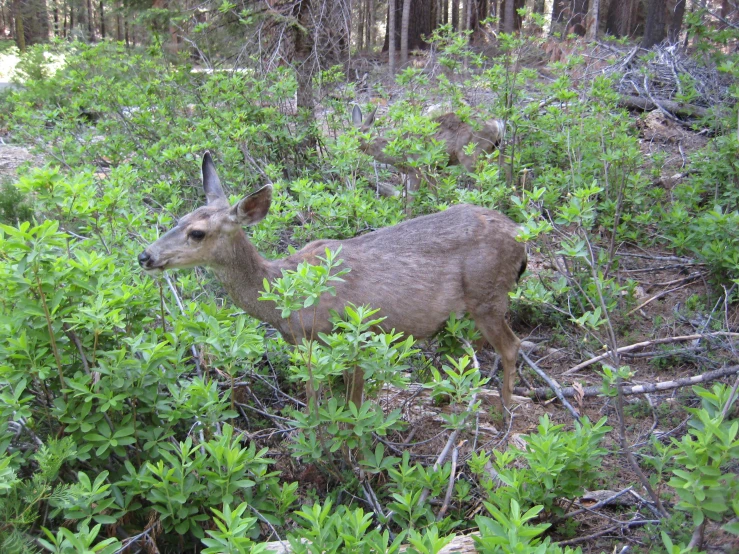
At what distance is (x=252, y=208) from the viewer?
4949 mm

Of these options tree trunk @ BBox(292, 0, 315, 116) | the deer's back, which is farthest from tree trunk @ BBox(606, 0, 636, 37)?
the deer's back

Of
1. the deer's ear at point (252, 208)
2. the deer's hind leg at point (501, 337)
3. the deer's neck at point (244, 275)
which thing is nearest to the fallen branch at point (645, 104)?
the deer's hind leg at point (501, 337)

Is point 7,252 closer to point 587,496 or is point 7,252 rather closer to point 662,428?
point 587,496

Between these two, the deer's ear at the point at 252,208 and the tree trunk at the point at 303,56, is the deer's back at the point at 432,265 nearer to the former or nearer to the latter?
the deer's ear at the point at 252,208

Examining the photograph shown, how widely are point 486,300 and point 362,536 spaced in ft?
9.31

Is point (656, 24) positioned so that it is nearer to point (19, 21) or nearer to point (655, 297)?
point (655, 297)

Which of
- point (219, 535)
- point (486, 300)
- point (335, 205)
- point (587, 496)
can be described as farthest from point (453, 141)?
point (219, 535)

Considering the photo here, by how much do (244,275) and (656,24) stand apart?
44.4ft

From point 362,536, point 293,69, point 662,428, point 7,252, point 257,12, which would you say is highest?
point 257,12

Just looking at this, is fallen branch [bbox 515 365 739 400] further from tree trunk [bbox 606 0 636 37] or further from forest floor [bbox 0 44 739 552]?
tree trunk [bbox 606 0 636 37]

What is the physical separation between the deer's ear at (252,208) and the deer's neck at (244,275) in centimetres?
12

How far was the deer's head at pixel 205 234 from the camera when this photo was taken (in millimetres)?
4621

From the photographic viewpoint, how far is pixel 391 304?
4.97 m

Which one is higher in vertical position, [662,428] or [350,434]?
[350,434]
